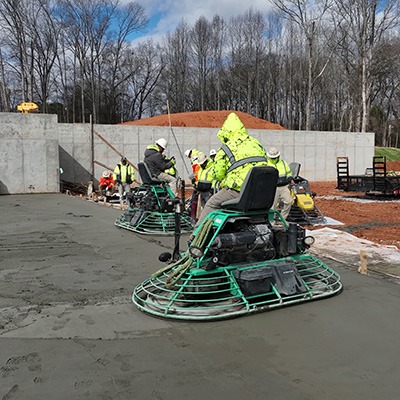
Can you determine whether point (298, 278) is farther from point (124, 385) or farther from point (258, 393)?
point (124, 385)

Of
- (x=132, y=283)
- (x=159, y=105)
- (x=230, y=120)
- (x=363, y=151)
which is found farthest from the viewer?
(x=159, y=105)

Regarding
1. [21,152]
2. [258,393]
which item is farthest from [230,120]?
[21,152]

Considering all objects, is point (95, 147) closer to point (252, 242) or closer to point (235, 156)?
point (235, 156)

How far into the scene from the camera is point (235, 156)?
452 cm

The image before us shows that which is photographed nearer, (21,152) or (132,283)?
(132,283)

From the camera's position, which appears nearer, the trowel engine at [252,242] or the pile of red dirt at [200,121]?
the trowel engine at [252,242]

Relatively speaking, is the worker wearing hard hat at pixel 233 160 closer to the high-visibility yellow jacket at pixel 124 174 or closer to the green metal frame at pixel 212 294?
the green metal frame at pixel 212 294

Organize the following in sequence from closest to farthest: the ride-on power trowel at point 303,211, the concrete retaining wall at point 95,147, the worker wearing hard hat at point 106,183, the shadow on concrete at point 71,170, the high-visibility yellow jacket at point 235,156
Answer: the high-visibility yellow jacket at point 235,156
the ride-on power trowel at point 303,211
the worker wearing hard hat at point 106,183
the concrete retaining wall at point 95,147
the shadow on concrete at point 71,170

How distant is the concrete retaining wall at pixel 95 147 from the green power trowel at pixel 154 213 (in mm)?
8629

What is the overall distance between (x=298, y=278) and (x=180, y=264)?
1.17 meters

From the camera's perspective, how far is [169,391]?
267 cm

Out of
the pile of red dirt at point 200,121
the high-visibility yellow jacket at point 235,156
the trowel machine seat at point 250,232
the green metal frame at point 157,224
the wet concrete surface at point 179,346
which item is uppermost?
the pile of red dirt at point 200,121

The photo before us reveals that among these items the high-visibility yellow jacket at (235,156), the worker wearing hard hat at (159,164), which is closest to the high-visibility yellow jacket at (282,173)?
the worker wearing hard hat at (159,164)

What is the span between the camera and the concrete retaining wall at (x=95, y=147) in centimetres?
1585
